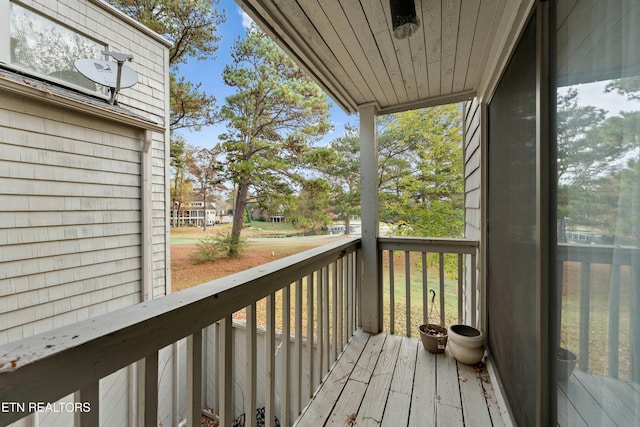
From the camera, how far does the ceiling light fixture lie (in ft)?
3.80

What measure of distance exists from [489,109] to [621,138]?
161 cm

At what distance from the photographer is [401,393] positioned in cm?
172

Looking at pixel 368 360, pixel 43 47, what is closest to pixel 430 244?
pixel 368 360

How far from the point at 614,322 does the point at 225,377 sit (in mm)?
1176

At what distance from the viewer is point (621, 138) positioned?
0.58 meters

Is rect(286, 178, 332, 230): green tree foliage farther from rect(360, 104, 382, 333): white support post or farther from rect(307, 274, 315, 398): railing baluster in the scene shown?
rect(307, 274, 315, 398): railing baluster

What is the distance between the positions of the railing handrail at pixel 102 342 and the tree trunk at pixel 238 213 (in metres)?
6.49

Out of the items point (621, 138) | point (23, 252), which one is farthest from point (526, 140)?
point (23, 252)

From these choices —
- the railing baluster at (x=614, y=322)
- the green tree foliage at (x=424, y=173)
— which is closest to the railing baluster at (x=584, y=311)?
the railing baluster at (x=614, y=322)

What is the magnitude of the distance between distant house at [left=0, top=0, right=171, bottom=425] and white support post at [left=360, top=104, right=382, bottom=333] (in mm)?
2864

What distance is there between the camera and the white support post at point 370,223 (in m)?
2.51

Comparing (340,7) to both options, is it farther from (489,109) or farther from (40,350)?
(40,350)

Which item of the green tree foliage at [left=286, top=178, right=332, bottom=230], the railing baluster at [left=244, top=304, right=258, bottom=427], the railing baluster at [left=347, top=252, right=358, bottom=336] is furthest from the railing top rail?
the green tree foliage at [left=286, top=178, right=332, bottom=230]

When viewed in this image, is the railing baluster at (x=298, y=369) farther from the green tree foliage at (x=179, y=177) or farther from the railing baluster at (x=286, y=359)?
the green tree foliage at (x=179, y=177)
